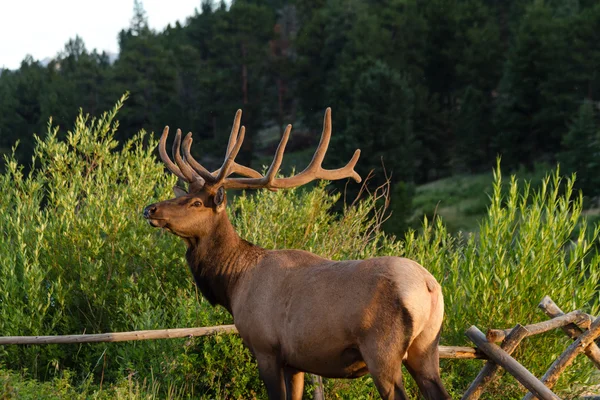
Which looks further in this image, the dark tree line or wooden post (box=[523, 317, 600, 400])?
the dark tree line

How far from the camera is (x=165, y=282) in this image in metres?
8.59

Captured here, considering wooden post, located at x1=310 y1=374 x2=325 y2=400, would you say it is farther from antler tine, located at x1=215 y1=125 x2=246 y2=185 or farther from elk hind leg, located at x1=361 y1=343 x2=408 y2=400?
elk hind leg, located at x1=361 y1=343 x2=408 y2=400

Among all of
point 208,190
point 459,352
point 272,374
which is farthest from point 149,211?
point 459,352

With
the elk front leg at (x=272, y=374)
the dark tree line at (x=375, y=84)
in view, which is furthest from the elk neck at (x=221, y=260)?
the dark tree line at (x=375, y=84)

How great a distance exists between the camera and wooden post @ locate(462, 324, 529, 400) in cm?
615

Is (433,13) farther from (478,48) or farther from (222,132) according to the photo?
(222,132)

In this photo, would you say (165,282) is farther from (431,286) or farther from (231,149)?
(431,286)

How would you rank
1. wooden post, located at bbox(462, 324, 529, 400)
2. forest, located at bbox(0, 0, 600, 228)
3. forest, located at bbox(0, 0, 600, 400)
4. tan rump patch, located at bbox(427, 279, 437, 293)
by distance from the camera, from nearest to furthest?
tan rump patch, located at bbox(427, 279, 437, 293), wooden post, located at bbox(462, 324, 529, 400), forest, located at bbox(0, 0, 600, 400), forest, located at bbox(0, 0, 600, 228)

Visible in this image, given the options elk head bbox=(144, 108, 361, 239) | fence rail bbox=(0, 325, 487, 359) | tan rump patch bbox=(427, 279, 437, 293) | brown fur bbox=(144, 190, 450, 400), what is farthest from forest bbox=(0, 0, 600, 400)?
tan rump patch bbox=(427, 279, 437, 293)

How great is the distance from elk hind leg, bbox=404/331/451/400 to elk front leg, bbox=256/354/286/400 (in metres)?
0.95

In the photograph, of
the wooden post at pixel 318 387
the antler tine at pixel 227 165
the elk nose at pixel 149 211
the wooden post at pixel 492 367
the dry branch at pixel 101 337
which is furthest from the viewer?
the wooden post at pixel 318 387

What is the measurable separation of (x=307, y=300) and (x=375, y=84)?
45.0m

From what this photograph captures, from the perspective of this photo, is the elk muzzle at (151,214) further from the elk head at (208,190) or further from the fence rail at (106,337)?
the fence rail at (106,337)

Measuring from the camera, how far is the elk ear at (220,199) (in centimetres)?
662
